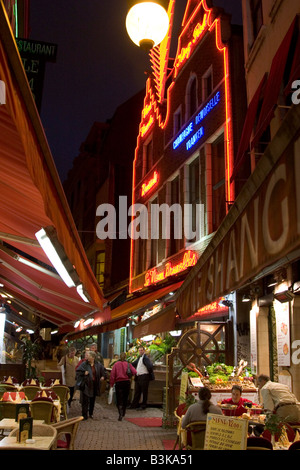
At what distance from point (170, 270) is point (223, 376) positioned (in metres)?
7.47

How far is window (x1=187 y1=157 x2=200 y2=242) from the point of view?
17.0 m

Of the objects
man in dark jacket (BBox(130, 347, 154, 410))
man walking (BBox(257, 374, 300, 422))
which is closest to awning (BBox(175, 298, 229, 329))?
man in dark jacket (BBox(130, 347, 154, 410))

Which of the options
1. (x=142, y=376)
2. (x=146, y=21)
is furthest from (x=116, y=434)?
(x=146, y=21)

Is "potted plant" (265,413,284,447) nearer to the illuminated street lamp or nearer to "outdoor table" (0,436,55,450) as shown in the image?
"outdoor table" (0,436,55,450)

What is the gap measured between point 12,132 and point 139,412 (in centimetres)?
1397

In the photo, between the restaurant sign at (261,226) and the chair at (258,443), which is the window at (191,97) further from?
the restaurant sign at (261,226)

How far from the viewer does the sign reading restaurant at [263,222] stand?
2.08m

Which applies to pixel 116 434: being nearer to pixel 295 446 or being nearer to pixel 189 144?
pixel 295 446

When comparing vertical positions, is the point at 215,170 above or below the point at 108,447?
above

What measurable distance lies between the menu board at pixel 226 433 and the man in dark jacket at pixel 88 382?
883 centimetres

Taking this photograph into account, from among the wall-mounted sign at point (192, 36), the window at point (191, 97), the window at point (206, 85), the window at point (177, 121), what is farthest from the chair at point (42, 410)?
the window at point (177, 121)

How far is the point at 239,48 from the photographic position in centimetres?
1518

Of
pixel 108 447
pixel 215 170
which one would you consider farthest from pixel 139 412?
pixel 215 170
